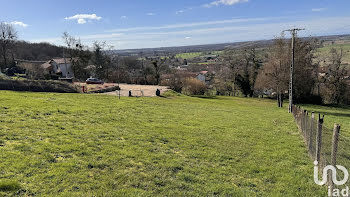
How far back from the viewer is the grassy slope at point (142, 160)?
17.7 ft

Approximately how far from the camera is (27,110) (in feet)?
39.0

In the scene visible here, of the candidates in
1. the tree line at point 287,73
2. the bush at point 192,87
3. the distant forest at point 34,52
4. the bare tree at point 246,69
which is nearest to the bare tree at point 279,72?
the tree line at point 287,73

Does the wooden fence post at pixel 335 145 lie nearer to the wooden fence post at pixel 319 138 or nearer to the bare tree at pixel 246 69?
the wooden fence post at pixel 319 138

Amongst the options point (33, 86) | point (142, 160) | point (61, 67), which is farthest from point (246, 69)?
point (142, 160)

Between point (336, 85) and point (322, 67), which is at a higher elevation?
point (322, 67)

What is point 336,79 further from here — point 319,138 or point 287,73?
point 319,138

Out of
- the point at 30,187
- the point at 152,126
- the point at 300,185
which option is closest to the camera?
the point at 30,187

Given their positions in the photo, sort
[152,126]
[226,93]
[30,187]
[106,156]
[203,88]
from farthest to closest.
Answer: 1. [226,93]
2. [203,88]
3. [152,126]
4. [106,156]
5. [30,187]

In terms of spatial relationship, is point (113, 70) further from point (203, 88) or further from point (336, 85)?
point (336, 85)

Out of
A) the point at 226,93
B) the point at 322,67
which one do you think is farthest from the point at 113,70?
the point at 322,67

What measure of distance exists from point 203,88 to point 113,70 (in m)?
24.1

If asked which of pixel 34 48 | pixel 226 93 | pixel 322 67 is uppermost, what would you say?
pixel 34 48

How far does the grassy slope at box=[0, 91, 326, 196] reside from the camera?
540 cm

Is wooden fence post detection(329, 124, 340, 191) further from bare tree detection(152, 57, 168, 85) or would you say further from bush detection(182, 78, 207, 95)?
bare tree detection(152, 57, 168, 85)
